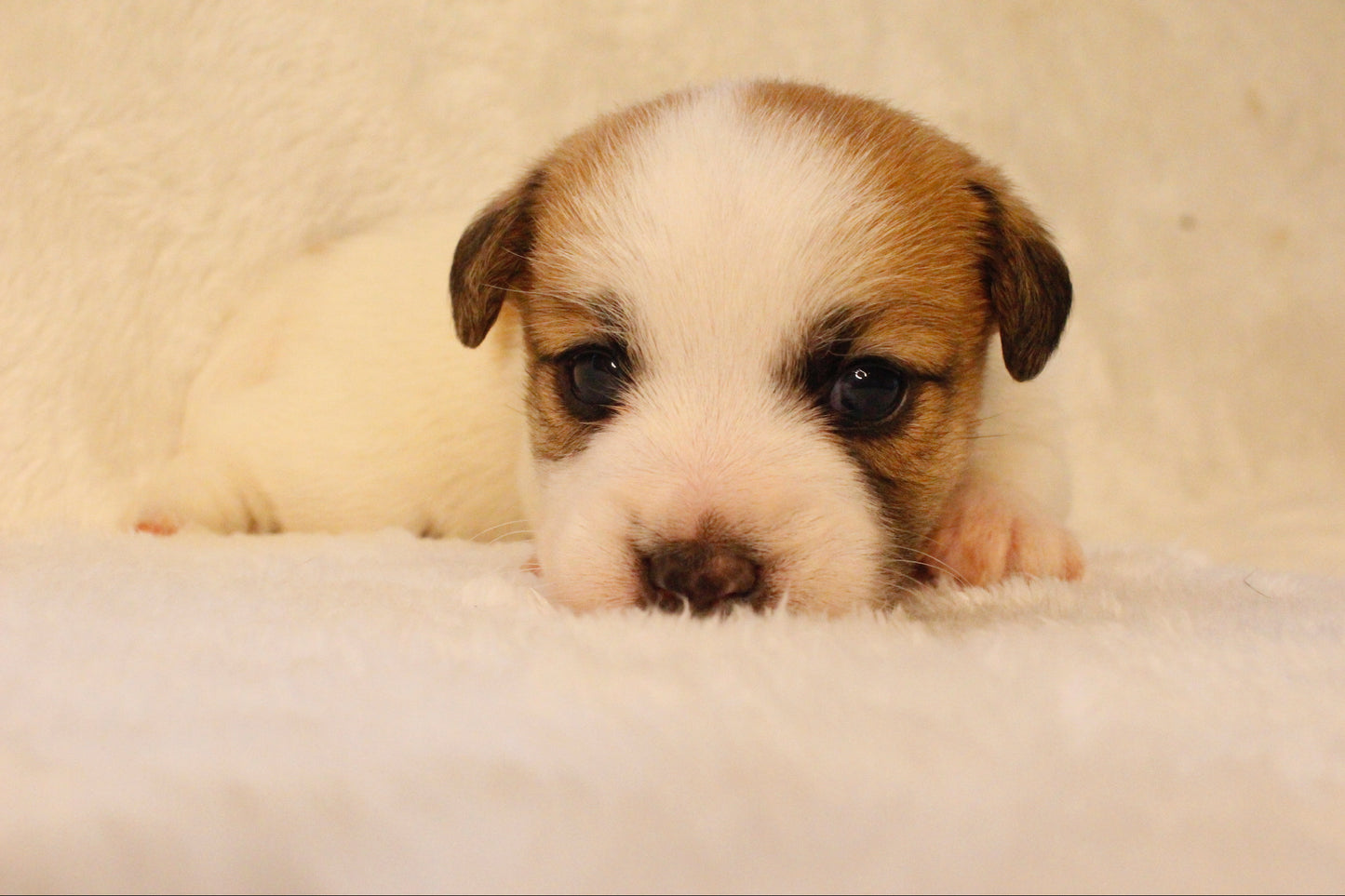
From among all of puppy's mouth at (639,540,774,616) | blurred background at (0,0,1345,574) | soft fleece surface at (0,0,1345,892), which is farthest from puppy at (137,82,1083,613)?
blurred background at (0,0,1345,574)

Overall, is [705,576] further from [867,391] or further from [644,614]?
[867,391]

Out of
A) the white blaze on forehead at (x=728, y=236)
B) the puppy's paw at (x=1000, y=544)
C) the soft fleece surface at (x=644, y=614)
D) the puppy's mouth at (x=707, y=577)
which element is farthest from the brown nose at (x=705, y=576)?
the puppy's paw at (x=1000, y=544)

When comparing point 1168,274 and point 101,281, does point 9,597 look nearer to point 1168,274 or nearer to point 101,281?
point 101,281

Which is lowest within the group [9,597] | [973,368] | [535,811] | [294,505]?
[294,505]

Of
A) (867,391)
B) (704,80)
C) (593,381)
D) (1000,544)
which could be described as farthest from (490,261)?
(704,80)

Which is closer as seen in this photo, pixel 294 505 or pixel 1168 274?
pixel 294 505

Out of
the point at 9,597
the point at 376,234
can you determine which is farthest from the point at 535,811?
the point at 376,234
